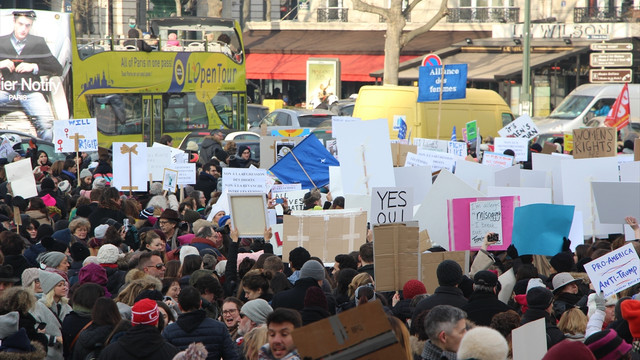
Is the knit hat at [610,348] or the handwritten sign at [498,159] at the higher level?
the handwritten sign at [498,159]

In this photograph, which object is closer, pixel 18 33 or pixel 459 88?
pixel 459 88

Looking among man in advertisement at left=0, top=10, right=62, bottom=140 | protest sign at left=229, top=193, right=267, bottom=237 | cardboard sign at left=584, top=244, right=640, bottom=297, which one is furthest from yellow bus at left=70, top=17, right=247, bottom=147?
cardboard sign at left=584, top=244, right=640, bottom=297

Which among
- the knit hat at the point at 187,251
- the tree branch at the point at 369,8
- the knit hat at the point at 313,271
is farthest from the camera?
the tree branch at the point at 369,8

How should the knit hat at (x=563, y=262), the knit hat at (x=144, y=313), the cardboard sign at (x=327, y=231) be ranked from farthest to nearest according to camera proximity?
the cardboard sign at (x=327, y=231), the knit hat at (x=563, y=262), the knit hat at (x=144, y=313)

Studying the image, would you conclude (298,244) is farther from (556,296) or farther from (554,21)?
(554,21)

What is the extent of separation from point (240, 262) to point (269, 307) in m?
1.98

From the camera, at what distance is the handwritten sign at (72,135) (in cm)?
1481

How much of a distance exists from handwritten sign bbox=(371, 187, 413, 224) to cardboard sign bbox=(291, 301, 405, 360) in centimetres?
542

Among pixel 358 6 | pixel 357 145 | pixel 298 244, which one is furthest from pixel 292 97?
pixel 298 244

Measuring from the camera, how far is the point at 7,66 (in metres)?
18.5

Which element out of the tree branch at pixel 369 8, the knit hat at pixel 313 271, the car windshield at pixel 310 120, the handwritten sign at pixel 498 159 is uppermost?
the tree branch at pixel 369 8

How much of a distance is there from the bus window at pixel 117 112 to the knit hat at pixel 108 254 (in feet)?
40.7

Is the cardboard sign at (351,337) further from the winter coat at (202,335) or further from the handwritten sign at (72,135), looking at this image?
the handwritten sign at (72,135)

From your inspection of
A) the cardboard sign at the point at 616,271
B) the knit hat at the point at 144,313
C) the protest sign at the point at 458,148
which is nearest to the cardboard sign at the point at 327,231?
the cardboard sign at the point at 616,271
